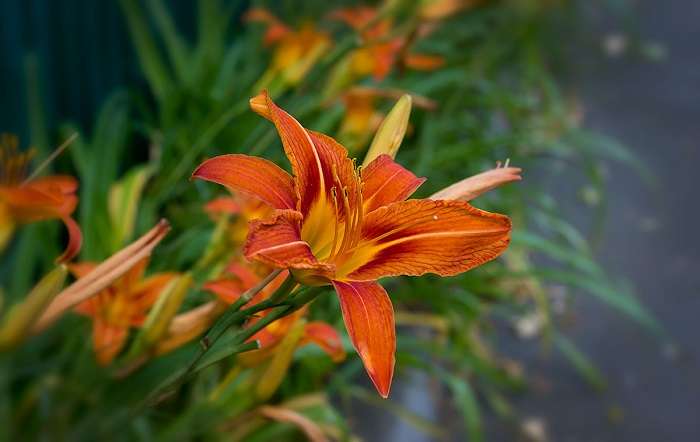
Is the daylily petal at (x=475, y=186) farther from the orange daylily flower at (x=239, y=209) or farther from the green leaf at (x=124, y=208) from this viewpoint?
the green leaf at (x=124, y=208)

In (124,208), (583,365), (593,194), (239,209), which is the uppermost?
(239,209)

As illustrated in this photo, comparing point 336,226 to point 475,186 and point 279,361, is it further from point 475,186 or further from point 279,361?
point 279,361

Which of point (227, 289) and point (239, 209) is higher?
point (227, 289)

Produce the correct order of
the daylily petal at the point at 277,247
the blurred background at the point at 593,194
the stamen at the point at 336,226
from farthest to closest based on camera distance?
the blurred background at the point at 593,194
the stamen at the point at 336,226
the daylily petal at the point at 277,247

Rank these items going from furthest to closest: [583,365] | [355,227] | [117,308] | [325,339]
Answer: [583,365], [117,308], [325,339], [355,227]

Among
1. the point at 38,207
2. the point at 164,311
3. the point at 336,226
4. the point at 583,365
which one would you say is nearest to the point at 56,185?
the point at 38,207

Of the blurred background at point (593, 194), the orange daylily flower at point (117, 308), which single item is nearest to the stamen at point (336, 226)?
the orange daylily flower at point (117, 308)

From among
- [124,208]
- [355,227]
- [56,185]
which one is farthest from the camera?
[124,208]

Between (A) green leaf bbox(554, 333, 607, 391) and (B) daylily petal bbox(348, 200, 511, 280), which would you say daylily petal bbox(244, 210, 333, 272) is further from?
(A) green leaf bbox(554, 333, 607, 391)
